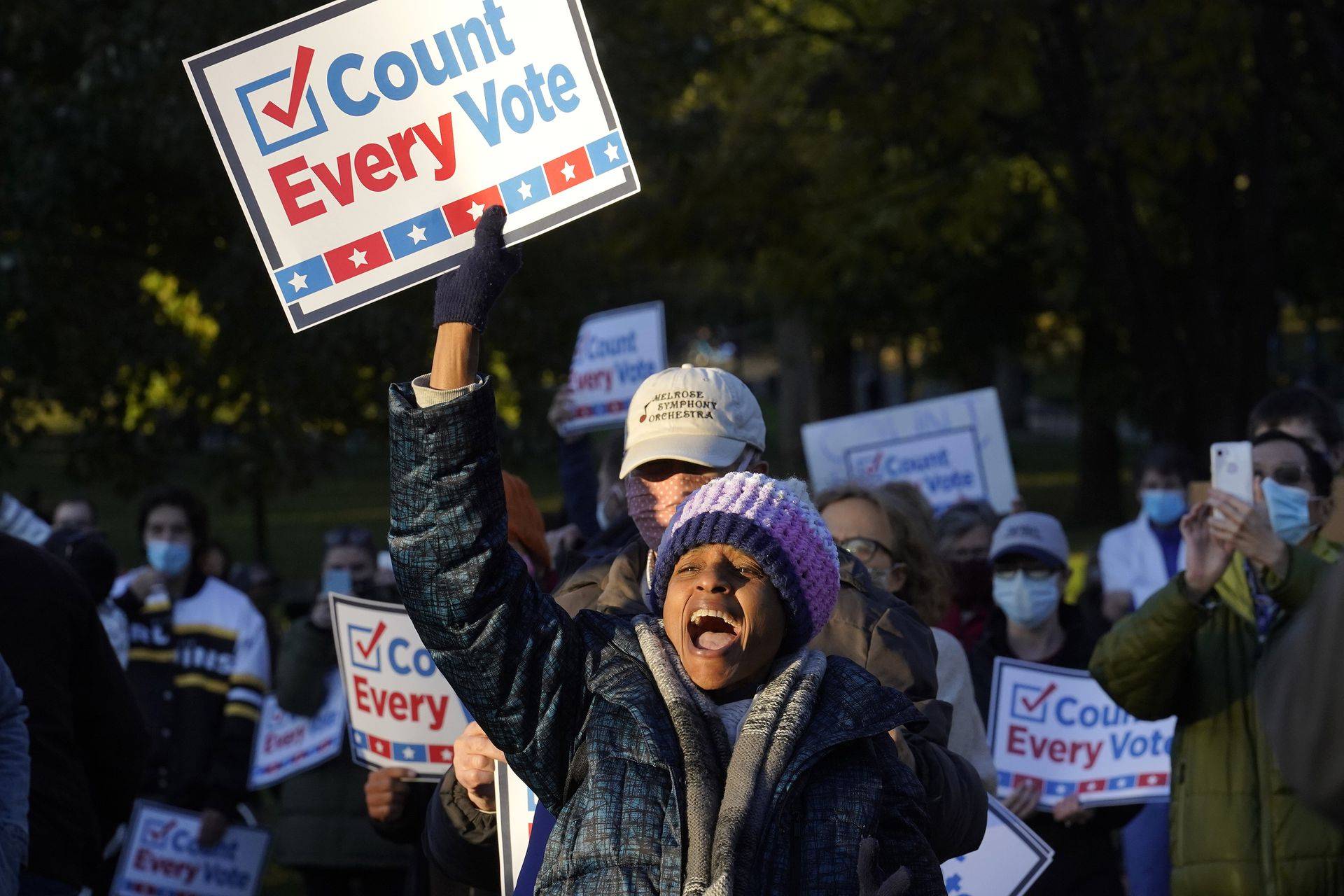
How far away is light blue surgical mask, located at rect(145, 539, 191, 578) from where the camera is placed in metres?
8.14

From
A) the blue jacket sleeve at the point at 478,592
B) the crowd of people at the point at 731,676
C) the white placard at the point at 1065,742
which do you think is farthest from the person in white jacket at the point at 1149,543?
the blue jacket sleeve at the point at 478,592

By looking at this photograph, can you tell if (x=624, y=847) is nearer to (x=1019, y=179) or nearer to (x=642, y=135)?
(x=642, y=135)

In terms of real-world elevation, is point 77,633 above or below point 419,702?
above

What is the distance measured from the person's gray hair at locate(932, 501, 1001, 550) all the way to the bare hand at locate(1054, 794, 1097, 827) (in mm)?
1319

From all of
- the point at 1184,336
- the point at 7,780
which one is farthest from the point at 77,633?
the point at 1184,336

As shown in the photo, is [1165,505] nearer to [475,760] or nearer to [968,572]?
[968,572]

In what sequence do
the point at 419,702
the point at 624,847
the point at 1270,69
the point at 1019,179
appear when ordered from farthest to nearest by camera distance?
the point at 1019,179 → the point at 1270,69 → the point at 419,702 → the point at 624,847

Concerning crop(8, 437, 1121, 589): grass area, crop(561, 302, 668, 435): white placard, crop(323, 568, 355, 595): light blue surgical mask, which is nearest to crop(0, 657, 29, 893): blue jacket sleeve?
crop(323, 568, 355, 595): light blue surgical mask

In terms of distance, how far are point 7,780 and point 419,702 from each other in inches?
51.3

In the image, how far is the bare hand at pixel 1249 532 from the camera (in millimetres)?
4711

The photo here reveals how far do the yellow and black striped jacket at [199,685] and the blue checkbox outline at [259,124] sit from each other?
4.68m

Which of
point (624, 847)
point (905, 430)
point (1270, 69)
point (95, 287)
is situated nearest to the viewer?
point (624, 847)

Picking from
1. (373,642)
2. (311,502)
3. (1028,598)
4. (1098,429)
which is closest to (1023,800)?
(1028,598)

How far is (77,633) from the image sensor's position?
181 inches
